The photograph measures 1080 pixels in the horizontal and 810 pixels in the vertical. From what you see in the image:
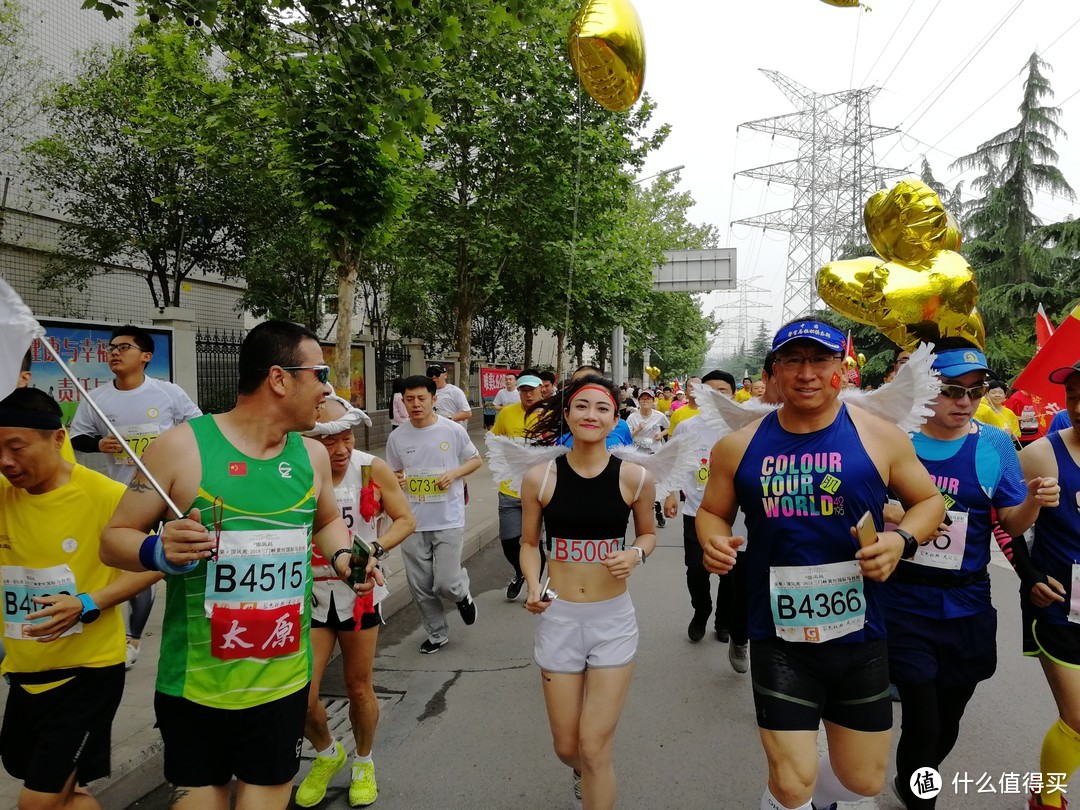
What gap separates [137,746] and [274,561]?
1914 millimetres

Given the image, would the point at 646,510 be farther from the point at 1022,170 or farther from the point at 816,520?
the point at 1022,170

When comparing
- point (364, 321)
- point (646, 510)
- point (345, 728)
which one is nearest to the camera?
point (646, 510)

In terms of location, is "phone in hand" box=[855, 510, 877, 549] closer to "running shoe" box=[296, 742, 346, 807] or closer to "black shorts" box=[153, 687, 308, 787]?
"black shorts" box=[153, 687, 308, 787]

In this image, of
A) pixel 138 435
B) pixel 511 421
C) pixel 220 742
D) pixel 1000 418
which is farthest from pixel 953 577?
pixel 138 435

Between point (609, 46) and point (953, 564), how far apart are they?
2761mm

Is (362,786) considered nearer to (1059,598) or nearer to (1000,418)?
(1059,598)

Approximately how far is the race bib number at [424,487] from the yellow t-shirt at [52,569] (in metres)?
2.76

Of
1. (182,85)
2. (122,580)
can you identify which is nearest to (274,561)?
(122,580)

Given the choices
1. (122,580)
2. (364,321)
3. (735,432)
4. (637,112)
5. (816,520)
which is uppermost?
(637,112)

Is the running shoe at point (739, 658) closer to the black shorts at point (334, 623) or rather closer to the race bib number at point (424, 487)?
the race bib number at point (424, 487)

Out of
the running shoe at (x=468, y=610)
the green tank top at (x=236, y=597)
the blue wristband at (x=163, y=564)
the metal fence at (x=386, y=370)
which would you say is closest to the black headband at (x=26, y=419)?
the green tank top at (x=236, y=597)

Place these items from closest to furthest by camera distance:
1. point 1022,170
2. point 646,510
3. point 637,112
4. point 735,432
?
point 735,432 < point 646,510 < point 637,112 < point 1022,170

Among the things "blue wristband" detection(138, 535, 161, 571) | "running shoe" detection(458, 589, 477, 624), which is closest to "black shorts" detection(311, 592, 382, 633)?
"blue wristband" detection(138, 535, 161, 571)

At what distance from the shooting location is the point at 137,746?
3.36 metres
